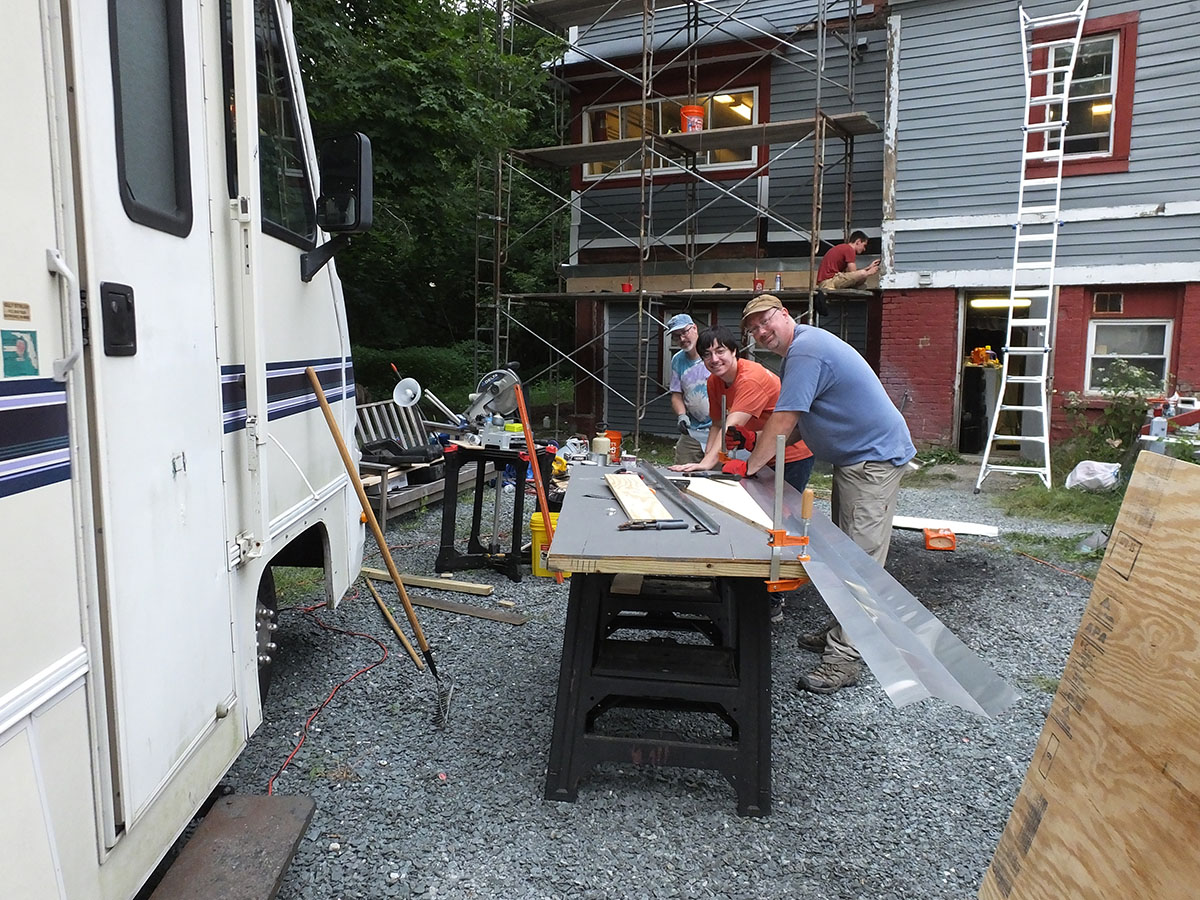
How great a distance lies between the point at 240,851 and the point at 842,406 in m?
3.19

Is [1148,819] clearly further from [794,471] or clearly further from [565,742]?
[794,471]

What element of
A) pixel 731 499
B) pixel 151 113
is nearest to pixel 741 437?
pixel 731 499

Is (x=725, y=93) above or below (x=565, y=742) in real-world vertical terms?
above

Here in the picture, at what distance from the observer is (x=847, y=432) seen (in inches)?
163

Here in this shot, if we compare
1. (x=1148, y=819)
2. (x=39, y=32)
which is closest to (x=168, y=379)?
(x=39, y=32)

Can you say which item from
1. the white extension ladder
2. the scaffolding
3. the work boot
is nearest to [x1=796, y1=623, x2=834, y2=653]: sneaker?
the work boot

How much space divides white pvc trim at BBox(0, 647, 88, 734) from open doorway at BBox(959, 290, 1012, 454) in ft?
35.5

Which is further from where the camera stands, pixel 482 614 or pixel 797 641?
pixel 482 614

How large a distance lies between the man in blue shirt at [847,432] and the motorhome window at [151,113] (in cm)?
265

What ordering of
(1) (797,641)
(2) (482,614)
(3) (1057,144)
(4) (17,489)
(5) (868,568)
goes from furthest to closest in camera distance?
(3) (1057,144), (2) (482,614), (1) (797,641), (5) (868,568), (4) (17,489)

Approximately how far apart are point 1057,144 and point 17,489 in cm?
1179

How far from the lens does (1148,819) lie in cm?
151

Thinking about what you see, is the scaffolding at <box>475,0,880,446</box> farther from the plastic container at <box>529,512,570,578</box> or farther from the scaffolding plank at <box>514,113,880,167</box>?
the plastic container at <box>529,512,570,578</box>

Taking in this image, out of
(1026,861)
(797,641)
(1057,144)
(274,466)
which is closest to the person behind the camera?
(1026,861)
